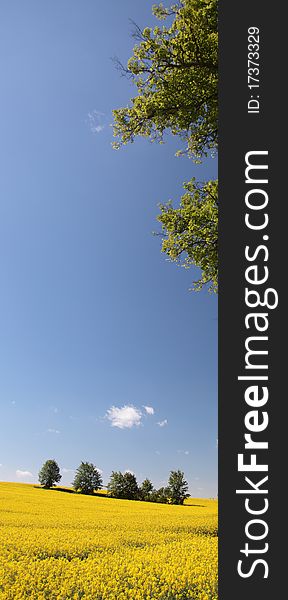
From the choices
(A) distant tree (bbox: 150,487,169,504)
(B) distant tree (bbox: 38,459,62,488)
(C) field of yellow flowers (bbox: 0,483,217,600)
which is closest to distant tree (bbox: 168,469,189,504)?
(A) distant tree (bbox: 150,487,169,504)

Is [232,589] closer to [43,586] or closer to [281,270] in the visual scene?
[281,270]

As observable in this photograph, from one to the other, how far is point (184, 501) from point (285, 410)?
2460 inches

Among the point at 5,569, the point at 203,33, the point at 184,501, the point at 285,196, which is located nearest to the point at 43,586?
the point at 5,569

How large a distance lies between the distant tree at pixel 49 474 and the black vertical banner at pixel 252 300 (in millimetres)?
71284

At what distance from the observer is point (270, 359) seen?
4570 millimetres

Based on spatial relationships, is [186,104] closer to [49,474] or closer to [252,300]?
[252,300]

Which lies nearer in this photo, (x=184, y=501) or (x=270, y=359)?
(x=270, y=359)

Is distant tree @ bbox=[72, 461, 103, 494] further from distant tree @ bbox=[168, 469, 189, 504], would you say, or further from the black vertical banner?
the black vertical banner

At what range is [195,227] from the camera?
1470cm

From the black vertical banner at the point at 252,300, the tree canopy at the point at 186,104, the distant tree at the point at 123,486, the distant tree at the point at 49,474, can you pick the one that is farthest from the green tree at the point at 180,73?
the distant tree at the point at 49,474

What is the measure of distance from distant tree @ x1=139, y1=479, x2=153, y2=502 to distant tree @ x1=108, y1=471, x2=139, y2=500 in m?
0.66

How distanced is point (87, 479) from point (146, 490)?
9006mm

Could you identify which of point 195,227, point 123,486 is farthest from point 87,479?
point 195,227

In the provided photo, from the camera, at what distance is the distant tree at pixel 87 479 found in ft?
205
